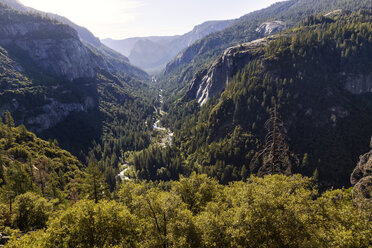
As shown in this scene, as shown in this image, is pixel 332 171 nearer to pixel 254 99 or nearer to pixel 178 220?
pixel 254 99

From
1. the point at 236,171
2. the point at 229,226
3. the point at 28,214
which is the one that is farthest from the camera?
the point at 236,171

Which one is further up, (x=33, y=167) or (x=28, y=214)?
(x=28, y=214)

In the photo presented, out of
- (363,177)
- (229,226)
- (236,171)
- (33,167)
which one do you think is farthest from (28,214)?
(236,171)

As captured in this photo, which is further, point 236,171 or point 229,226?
point 236,171

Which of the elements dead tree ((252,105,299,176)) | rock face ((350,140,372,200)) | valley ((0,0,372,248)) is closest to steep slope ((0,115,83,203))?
valley ((0,0,372,248))

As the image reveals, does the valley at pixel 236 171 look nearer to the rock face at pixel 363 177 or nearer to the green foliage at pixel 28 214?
the green foliage at pixel 28 214

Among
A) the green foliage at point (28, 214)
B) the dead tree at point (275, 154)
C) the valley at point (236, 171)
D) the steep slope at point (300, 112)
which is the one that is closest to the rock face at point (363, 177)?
the valley at point (236, 171)

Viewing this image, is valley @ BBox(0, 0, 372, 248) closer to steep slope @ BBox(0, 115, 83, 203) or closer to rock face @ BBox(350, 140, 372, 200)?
rock face @ BBox(350, 140, 372, 200)

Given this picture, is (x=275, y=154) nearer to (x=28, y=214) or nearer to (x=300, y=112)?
(x=28, y=214)
